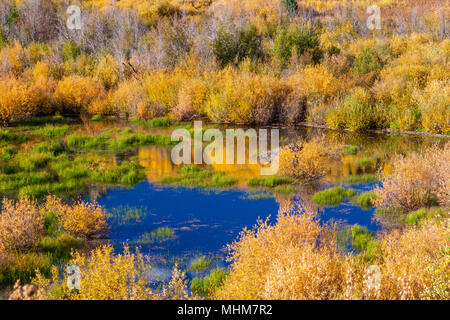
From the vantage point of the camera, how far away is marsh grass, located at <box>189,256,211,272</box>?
8863 mm

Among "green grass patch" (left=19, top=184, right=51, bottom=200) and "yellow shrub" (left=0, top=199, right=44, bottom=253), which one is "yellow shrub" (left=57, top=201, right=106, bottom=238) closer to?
"yellow shrub" (left=0, top=199, right=44, bottom=253)

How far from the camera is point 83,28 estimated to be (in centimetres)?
4394

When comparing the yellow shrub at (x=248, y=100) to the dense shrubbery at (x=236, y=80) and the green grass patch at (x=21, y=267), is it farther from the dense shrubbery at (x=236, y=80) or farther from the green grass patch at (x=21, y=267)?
the green grass patch at (x=21, y=267)

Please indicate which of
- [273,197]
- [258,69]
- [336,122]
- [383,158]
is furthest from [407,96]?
[273,197]

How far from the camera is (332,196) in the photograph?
41.8 ft

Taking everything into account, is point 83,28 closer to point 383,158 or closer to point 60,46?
point 60,46

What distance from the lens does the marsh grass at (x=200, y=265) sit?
8.86 m

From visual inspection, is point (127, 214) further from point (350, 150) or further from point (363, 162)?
→ point (350, 150)

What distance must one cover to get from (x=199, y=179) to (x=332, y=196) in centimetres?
427

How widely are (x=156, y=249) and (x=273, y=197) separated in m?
4.33

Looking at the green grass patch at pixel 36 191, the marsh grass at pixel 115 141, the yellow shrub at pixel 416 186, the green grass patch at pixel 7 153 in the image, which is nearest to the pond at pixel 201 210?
the yellow shrub at pixel 416 186

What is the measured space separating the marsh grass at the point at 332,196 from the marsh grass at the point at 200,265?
4.42 meters

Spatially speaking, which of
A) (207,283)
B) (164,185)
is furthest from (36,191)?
(207,283)

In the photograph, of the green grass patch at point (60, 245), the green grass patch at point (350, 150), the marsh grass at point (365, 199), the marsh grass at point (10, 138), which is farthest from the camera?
the marsh grass at point (10, 138)
